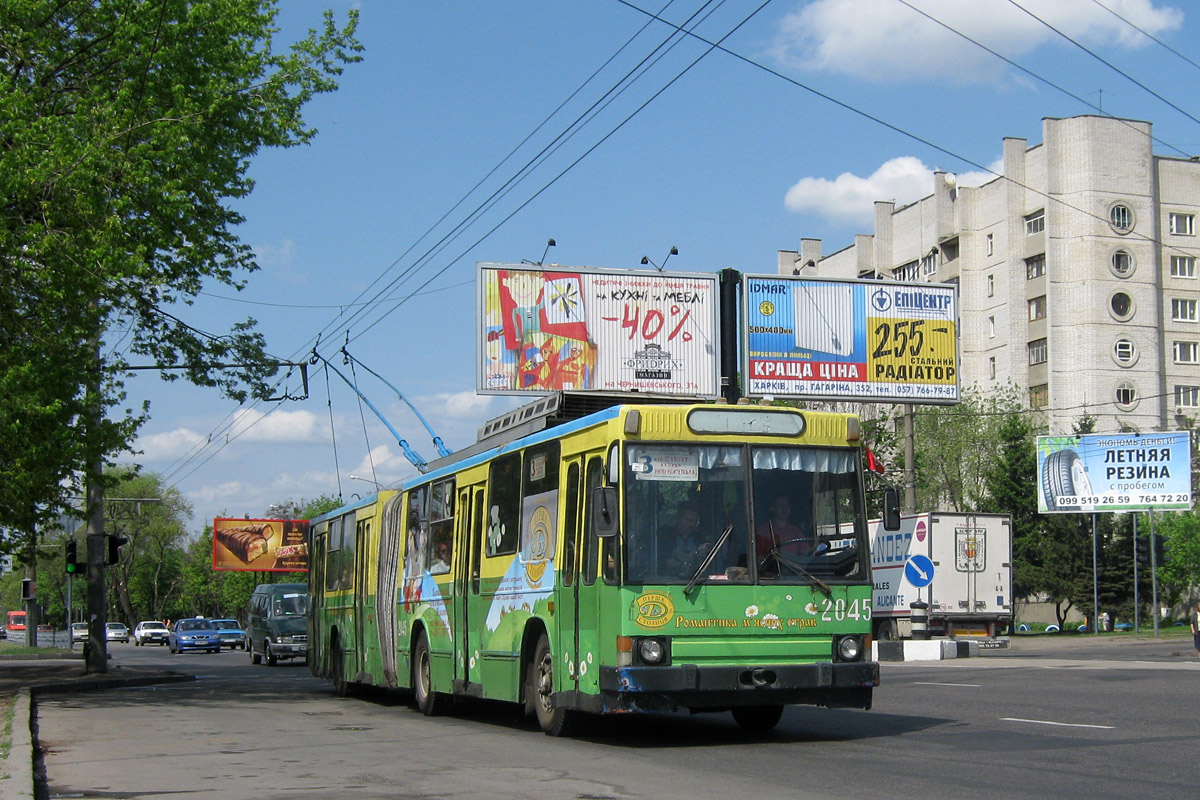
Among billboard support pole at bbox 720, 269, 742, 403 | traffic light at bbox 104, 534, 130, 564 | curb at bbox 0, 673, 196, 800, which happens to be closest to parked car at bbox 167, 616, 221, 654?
traffic light at bbox 104, 534, 130, 564

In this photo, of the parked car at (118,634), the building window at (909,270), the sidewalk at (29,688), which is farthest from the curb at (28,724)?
the building window at (909,270)

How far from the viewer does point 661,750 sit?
38.1 ft

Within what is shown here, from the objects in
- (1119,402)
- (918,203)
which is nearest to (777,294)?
(1119,402)

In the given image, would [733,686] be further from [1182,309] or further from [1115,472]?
[1182,309]

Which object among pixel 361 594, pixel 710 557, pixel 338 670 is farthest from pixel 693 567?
pixel 338 670

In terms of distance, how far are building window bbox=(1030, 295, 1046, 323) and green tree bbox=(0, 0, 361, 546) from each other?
57951 millimetres

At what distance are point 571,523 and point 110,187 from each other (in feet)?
31.1

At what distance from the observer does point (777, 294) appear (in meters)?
38.1

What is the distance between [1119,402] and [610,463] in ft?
221

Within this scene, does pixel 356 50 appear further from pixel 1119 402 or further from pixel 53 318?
pixel 1119 402

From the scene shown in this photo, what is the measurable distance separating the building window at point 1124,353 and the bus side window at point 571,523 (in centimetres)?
6685

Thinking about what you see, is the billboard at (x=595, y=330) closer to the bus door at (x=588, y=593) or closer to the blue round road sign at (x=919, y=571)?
the blue round road sign at (x=919, y=571)

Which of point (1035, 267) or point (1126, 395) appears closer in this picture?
point (1126, 395)

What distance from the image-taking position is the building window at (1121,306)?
73.9 m
